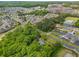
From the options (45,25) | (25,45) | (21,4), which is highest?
(21,4)

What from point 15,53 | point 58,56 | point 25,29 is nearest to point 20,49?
point 15,53

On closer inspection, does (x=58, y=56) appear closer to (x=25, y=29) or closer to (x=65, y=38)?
(x=65, y=38)

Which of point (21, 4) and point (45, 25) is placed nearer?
point (45, 25)

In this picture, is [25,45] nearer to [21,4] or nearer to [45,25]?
[45,25]

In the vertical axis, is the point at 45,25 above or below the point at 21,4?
below

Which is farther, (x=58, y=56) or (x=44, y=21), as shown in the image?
(x=44, y=21)

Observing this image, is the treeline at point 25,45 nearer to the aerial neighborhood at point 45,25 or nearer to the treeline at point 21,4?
the aerial neighborhood at point 45,25

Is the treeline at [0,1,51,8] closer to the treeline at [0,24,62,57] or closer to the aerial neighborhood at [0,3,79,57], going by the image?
the aerial neighborhood at [0,3,79,57]

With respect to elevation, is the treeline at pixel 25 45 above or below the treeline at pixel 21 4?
below

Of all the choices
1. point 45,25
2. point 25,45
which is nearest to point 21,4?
point 45,25

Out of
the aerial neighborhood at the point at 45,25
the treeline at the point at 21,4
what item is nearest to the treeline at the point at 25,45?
the aerial neighborhood at the point at 45,25

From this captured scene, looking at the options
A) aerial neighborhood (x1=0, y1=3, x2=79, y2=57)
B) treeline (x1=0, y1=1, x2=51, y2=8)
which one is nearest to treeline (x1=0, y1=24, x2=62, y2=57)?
aerial neighborhood (x1=0, y1=3, x2=79, y2=57)
